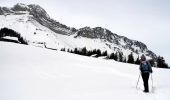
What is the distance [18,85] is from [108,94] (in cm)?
506

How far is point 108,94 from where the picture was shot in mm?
15219

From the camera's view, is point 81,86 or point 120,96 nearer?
point 120,96

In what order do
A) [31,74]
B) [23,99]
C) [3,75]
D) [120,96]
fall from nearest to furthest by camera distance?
[23,99] < [120,96] < [3,75] < [31,74]

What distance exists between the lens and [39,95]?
13828mm

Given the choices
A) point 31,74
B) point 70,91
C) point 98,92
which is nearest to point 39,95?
point 70,91

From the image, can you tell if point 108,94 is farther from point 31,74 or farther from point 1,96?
point 31,74

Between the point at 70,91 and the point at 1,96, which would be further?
the point at 70,91

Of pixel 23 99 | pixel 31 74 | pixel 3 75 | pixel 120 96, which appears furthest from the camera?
pixel 31 74

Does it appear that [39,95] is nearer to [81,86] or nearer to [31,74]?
[81,86]

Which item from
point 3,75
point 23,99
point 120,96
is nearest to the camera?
point 23,99

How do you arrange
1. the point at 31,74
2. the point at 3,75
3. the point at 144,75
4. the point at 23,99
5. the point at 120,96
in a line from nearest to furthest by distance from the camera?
the point at 23,99
the point at 120,96
the point at 144,75
the point at 3,75
the point at 31,74

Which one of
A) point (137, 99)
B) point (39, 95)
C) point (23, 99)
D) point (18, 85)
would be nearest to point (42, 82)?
point (18, 85)

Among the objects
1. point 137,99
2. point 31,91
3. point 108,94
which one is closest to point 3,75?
point 31,91

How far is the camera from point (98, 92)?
1563 cm
